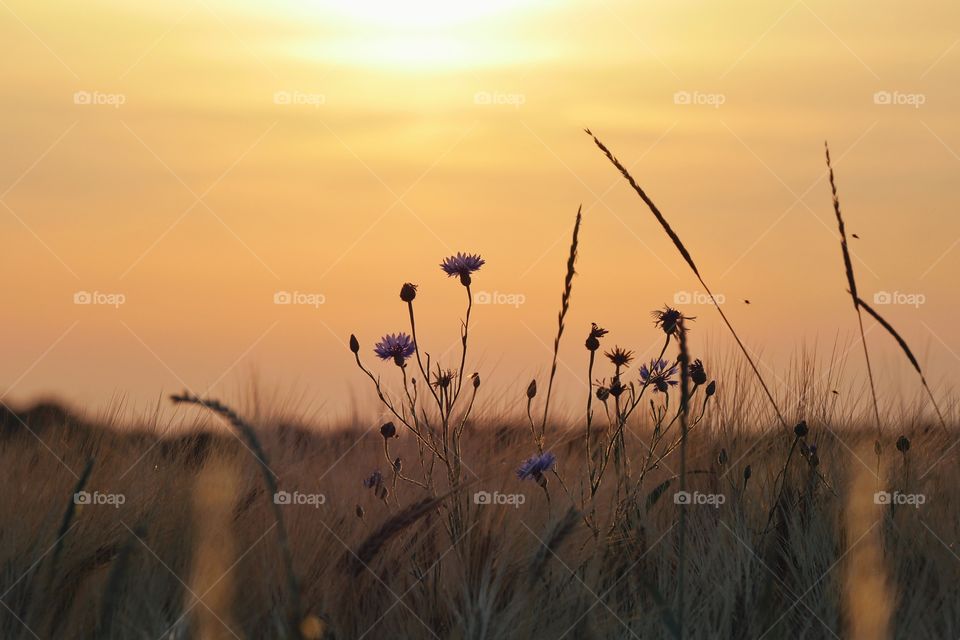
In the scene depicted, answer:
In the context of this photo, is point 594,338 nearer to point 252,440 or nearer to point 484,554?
point 484,554

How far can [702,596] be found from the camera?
2545mm

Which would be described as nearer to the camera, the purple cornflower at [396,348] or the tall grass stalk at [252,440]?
the tall grass stalk at [252,440]

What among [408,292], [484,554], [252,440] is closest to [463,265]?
[408,292]

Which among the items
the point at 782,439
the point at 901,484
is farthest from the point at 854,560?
the point at 782,439

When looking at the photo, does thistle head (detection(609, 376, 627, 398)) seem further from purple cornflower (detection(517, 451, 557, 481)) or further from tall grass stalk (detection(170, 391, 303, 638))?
tall grass stalk (detection(170, 391, 303, 638))

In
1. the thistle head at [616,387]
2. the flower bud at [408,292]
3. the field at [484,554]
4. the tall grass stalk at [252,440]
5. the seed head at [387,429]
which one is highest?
the flower bud at [408,292]

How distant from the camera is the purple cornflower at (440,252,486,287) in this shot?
3.02 m

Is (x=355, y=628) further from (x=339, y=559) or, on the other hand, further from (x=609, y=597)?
(x=609, y=597)

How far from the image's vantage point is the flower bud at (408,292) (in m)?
2.90

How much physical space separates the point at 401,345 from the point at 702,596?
1094mm

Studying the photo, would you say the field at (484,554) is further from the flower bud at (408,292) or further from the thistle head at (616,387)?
the flower bud at (408,292)

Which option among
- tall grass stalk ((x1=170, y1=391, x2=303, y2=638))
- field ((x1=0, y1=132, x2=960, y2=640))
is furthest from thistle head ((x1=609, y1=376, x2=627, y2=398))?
tall grass stalk ((x1=170, y1=391, x2=303, y2=638))

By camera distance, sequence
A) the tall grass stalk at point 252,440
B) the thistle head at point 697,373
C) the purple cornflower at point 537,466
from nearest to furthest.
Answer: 1. the tall grass stalk at point 252,440
2. the purple cornflower at point 537,466
3. the thistle head at point 697,373

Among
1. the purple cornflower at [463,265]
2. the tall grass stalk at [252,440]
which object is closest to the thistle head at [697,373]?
the purple cornflower at [463,265]
